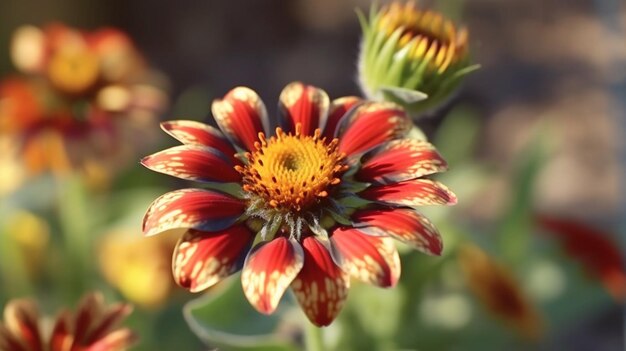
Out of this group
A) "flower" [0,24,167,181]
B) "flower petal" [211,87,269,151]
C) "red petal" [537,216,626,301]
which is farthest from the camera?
"red petal" [537,216,626,301]

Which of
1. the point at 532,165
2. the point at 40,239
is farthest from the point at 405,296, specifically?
the point at 40,239

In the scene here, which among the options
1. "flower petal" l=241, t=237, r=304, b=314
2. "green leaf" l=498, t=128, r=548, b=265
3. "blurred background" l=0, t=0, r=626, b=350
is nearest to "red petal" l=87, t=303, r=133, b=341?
"flower petal" l=241, t=237, r=304, b=314

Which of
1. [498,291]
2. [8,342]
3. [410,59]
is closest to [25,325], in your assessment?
[8,342]

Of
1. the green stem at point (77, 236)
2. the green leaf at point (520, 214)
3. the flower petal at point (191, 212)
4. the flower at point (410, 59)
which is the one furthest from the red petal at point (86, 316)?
the green leaf at point (520, 214)

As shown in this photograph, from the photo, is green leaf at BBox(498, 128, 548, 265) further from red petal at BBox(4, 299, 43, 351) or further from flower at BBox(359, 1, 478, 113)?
red petal at BBox(4, 299, 43, 351)

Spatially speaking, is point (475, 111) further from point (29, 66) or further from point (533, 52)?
point (29, 66)

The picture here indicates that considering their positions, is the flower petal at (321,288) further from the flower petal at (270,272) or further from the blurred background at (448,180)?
the blurred background at (448,180)
